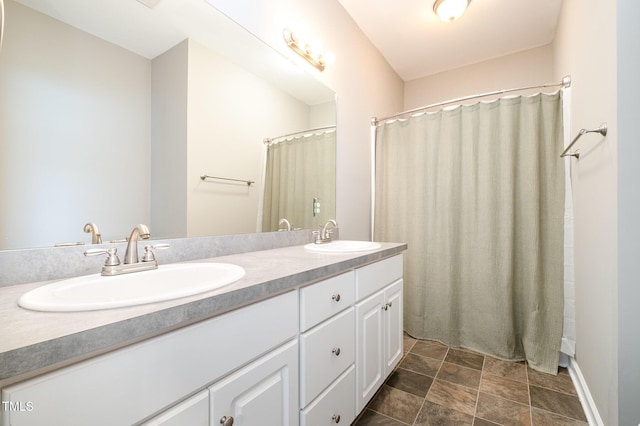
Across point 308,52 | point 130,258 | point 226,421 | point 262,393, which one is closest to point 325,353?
point 262,393

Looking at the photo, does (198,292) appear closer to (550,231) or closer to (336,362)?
(336,362)

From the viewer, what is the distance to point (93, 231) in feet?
2.87

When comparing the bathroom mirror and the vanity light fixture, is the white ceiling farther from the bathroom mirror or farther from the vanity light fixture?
the bathroom mirror

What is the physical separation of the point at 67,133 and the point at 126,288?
500mm

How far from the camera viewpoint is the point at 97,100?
35.0 inches

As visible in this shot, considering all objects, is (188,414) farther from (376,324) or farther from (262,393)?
(376,324)

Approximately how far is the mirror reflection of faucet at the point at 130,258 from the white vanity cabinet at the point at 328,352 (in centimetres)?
50

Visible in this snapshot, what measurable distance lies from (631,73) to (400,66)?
209 centimetres

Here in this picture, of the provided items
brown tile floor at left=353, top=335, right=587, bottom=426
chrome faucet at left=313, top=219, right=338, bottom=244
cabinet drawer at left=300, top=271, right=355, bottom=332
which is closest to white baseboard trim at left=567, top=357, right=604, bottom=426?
brown tile floor at left=353, top=335, right=587, bottom=426

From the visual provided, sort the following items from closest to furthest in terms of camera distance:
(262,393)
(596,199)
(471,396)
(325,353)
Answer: (262,393)
(325,353)
(596,199)
(471,396)

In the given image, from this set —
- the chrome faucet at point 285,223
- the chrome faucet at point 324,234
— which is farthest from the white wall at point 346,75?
the chrome faucet at point 285,223

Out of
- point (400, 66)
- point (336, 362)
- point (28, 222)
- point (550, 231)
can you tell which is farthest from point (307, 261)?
point (400, 66)

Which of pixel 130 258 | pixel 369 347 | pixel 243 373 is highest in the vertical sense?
pixel 130 258

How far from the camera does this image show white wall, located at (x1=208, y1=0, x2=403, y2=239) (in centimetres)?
151
